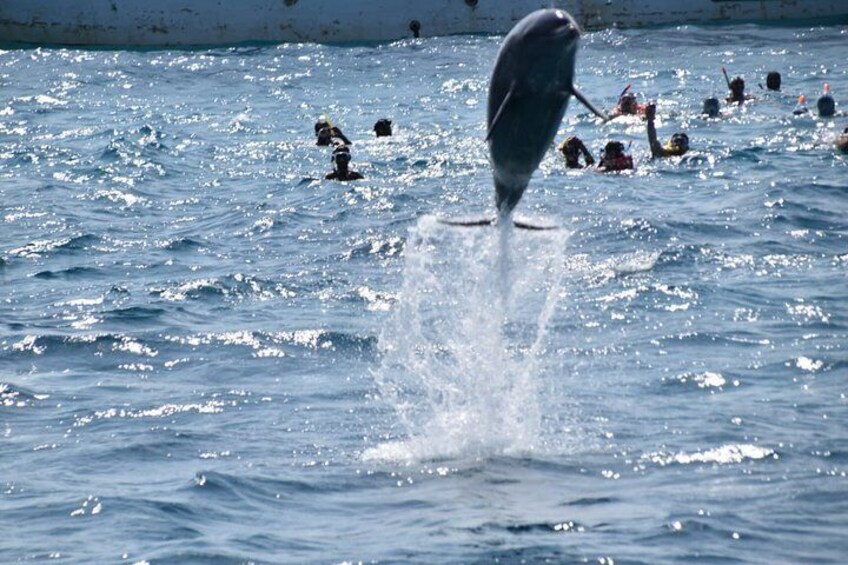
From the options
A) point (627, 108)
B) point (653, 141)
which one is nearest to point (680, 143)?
point (653, 141)

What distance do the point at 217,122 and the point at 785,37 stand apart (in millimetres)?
18815

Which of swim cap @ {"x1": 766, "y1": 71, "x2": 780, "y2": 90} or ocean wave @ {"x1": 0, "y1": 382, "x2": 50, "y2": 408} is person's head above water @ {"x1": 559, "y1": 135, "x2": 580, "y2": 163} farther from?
ocean wave @ {"x1": 0, "y1": 382, "x2": 50, "y2": 408}

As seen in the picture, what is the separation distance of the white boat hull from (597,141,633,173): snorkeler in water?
24.3m

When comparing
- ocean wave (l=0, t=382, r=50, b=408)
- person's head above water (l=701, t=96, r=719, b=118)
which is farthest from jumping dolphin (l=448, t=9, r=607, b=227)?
person's head above water (l=701, t=96, r=719, b=118)

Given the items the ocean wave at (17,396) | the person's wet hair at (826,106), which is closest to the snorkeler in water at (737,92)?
the person's wet hair at (826,106)

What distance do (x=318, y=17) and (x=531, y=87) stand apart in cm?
4378

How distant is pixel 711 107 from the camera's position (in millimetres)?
34125

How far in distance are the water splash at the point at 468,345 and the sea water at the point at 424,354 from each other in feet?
0.18

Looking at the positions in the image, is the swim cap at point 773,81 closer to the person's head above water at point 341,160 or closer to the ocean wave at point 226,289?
the person's head above water at point 341,160

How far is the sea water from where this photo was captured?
12203mm

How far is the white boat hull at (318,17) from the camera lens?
5216cm

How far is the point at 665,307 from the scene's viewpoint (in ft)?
61.8

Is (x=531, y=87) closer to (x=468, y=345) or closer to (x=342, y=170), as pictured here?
(x=468, y=345)

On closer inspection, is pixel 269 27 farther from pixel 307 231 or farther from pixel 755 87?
pixel 307 231
